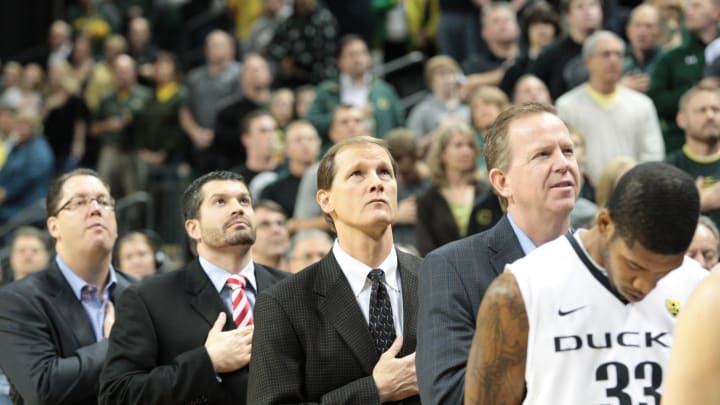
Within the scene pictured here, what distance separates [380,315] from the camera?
4781mm

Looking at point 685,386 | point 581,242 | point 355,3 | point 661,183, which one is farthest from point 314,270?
→ point 355,3

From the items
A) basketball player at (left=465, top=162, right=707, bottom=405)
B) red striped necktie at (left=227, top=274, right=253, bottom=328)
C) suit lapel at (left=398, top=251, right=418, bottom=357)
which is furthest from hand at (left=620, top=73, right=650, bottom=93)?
basketball player at (left=465, top=162, right=707, bottom=405)

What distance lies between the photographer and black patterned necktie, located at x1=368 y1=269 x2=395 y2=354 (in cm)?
473

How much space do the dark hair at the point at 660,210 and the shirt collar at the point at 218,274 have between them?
2.79 meters

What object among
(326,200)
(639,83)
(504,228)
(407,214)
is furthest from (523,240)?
(639,83)

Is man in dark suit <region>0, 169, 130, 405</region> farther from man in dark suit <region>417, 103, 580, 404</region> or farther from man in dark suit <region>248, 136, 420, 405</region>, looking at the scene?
man in dark suit <region>417, 103, 580, 404</region>

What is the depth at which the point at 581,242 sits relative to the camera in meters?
3.41

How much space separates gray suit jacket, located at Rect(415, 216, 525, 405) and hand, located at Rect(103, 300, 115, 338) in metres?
2.51

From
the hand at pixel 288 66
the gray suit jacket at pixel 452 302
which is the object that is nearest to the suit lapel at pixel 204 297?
the gray suit jacket at pixel 452 302

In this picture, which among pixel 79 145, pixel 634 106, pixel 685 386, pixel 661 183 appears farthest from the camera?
pixel 79 145

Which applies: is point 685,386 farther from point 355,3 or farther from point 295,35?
point 355,3

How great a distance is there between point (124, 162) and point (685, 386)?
41.1 feet

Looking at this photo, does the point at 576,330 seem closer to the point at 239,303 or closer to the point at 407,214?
the point at 239,303

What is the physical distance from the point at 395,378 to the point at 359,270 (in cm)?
54
